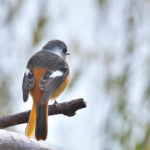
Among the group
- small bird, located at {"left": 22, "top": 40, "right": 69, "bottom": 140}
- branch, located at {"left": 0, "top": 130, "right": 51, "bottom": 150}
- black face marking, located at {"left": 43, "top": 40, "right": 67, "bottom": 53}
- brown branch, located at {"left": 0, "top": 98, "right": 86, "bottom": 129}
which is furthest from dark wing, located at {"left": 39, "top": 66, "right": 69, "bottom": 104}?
branch, located at {"left": 0, "top": 130, "right": 51, "bottom": 150}

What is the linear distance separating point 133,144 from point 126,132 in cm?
18

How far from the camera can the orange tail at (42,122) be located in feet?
7.77

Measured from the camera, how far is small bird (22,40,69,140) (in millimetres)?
2558

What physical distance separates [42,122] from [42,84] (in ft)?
1.32

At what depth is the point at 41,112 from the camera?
2.74m

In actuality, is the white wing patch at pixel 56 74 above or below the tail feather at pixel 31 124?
above

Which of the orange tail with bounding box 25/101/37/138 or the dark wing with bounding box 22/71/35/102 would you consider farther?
the dark wing with bounding box 22/71/35/102

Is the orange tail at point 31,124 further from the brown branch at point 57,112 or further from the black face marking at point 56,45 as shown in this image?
the black face marking at point 56,45

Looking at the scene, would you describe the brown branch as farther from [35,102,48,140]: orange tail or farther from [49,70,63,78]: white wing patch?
[49,70,63,78]: white wing patch

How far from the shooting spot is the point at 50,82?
2.99 metres

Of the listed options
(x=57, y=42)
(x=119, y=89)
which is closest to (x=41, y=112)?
(x=57, y=42)

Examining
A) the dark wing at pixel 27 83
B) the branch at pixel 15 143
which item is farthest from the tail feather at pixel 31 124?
the branch at pixel 15 143

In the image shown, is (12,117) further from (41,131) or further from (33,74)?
(33,74)

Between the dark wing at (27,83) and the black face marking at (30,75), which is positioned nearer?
the dark wing at (27,83)
